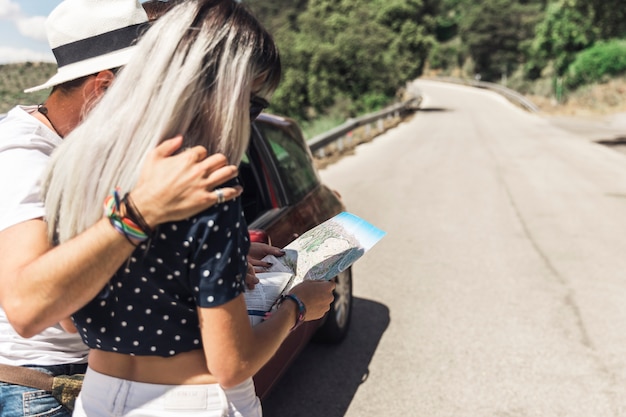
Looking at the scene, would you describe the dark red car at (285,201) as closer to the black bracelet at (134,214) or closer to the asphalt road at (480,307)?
the asphalt road at (480,307)

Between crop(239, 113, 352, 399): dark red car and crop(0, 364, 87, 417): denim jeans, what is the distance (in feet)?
3.95

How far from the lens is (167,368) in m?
1.37

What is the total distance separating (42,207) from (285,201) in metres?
2.25

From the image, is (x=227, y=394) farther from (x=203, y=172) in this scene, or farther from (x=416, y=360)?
(x=416, y=360)

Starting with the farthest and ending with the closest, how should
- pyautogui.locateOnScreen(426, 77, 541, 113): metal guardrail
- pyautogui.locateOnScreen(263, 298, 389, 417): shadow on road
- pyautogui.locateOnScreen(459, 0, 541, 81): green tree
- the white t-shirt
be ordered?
1. pyautogui.locateOnScreen(459, 0, 541, 81): green tree
2. pyautogui.locateOnScreen(426, 77, 541, 113): metal guardrail
3. pyautogui.locateOnScreen(263, 298, 389, 417): shadow on road
4. the white t-shirt

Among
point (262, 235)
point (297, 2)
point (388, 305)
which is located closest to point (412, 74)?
point (388, 305)

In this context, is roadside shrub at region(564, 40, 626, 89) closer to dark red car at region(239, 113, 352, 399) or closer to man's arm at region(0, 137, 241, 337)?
dark red car at region(239, 113, 352, 399)

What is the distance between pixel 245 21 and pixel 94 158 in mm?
443

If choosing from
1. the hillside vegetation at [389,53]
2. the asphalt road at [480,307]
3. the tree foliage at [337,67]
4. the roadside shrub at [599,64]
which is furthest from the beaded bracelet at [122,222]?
the roadside shrub at [599,64]

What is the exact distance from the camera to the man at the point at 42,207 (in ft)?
3.78

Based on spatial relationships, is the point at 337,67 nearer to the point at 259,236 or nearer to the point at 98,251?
the point at 259,236

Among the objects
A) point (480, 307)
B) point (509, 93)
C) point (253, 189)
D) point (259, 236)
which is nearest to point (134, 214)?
point (259, 236)

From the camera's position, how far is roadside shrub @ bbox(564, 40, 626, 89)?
36269mm

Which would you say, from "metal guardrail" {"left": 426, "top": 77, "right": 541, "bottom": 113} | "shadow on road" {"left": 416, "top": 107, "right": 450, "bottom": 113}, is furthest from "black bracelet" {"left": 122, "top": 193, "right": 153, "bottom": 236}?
"metal guardrail" {"left": 426, "top": 77, "right": 541, "bottom": 113}
